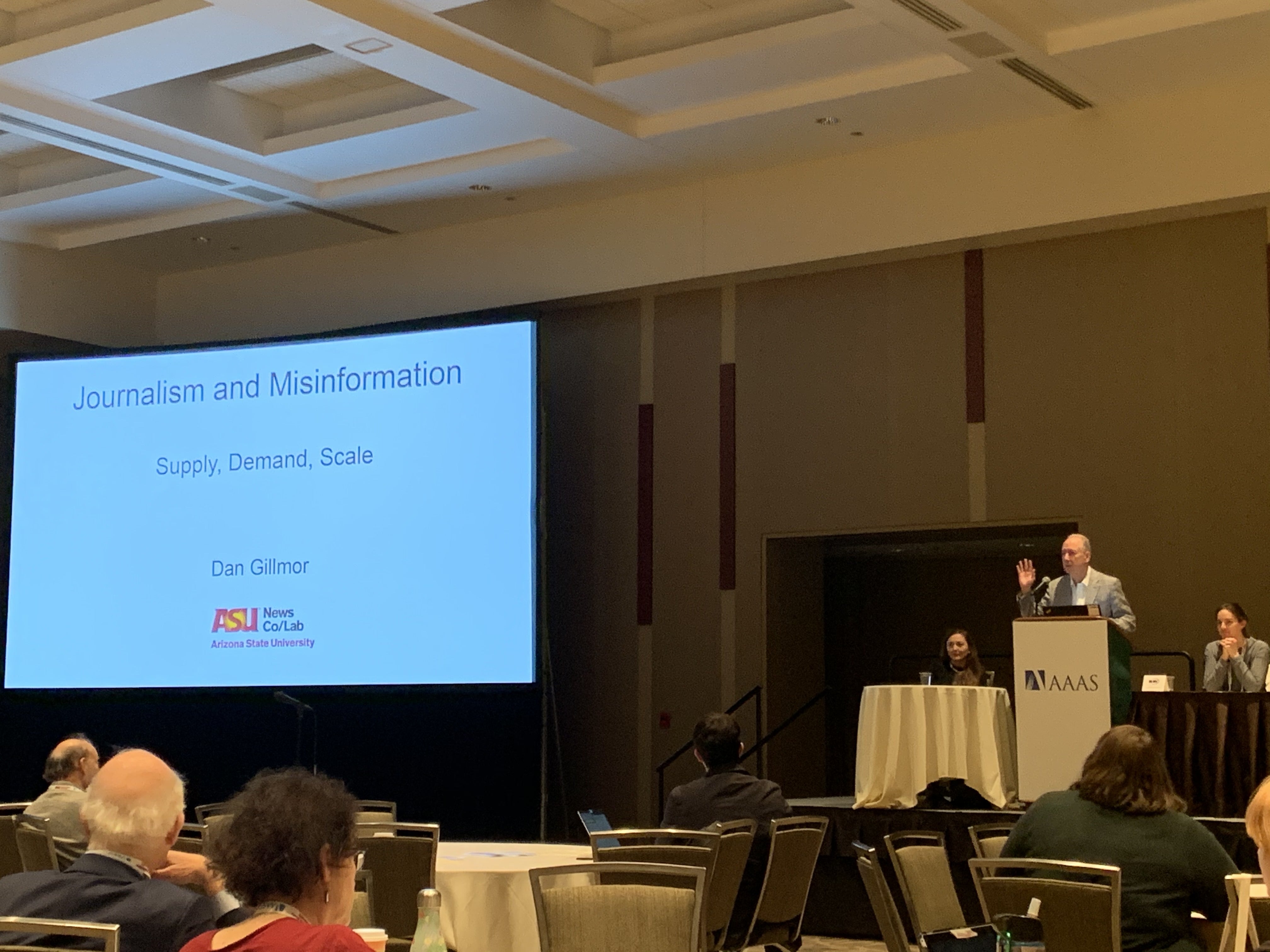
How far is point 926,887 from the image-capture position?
153 inches

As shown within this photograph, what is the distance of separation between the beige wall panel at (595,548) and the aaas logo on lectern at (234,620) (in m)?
1.93

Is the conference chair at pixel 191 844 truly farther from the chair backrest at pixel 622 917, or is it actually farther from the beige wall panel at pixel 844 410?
the beige wall panel at pixel 844 410

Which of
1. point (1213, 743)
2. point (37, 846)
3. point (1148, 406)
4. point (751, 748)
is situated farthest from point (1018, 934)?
point (751, 748)

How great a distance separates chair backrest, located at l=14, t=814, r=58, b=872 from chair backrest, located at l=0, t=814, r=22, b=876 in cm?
51

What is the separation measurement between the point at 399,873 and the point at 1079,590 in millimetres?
4248

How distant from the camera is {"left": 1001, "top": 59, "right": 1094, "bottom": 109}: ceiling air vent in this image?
8.02m

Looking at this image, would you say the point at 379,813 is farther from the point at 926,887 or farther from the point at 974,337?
the point at 974,337

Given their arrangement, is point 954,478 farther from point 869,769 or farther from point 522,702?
point 522,702

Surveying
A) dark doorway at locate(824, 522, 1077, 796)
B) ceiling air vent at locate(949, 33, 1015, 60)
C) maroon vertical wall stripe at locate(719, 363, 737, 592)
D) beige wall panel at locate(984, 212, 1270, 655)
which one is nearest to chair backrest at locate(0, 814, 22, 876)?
maroon vertical wall stripe at locate(719, 363, 737, 592)

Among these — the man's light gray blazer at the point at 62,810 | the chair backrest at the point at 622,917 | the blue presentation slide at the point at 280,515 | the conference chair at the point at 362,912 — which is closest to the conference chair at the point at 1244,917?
the chair backrest at the point at 622,917

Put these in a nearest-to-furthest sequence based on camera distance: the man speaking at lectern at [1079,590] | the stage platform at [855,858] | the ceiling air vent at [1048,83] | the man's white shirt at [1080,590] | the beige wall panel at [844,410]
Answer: the stage platform at [855,858] → the man speaking at lectern at [1079,590] → the man's white shirt at [1080,590] → the ceiling air vent at [1048,83] → the beige wall panel at [844,410]

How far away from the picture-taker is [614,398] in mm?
10469

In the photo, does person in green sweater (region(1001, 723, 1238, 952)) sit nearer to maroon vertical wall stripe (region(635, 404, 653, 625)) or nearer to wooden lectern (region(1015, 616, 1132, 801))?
wooden lectern (region(1015, 616, 1132, 801))

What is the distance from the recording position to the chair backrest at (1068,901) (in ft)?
11.2
